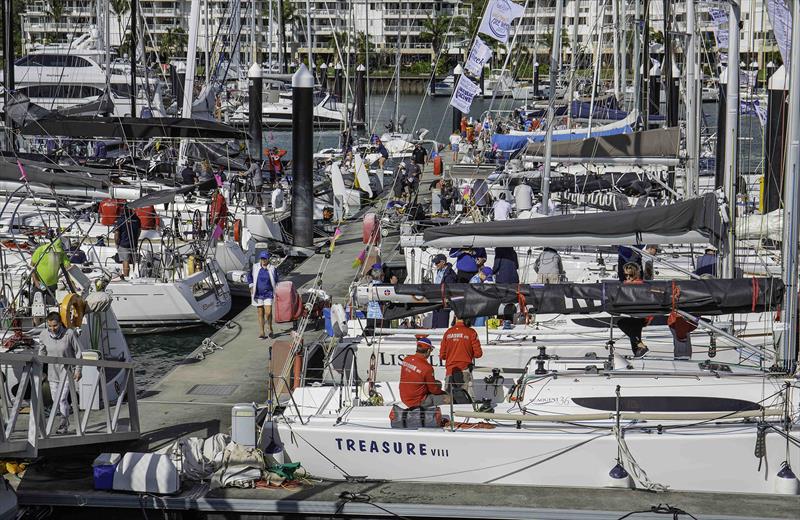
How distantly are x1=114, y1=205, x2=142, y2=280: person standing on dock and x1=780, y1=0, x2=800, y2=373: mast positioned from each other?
12026 millimetres

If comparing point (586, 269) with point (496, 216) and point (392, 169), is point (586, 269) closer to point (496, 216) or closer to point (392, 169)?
point (496, 216)

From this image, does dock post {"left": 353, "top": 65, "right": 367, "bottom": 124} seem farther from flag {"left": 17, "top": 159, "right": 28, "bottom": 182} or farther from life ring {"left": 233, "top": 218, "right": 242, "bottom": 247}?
flag {"left": 17, "top": 159, "right": 28, "bottom": 182}

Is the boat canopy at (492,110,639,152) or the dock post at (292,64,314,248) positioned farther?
the boat canopy at (492,110,639,152)

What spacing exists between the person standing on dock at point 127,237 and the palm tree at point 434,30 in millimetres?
81674

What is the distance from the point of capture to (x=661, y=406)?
1158 cm

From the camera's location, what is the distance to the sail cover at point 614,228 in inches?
510

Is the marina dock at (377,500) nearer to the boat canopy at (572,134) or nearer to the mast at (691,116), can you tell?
the mast at (691,116)

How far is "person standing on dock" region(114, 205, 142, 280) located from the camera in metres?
19.9

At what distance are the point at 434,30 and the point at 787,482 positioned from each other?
Answer: 9490 cm

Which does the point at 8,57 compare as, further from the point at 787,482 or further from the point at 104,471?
the point at 787,482

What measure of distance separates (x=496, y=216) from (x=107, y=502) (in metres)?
13.0

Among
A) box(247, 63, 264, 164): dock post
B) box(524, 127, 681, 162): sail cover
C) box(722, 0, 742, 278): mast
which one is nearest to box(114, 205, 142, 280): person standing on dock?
box(524, 127, 681, 162): sail cover

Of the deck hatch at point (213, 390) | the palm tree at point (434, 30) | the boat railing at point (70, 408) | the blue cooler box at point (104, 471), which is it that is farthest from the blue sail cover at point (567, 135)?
the palm tree at point (434, 30)

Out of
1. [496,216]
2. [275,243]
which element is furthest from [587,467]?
[275,243]
